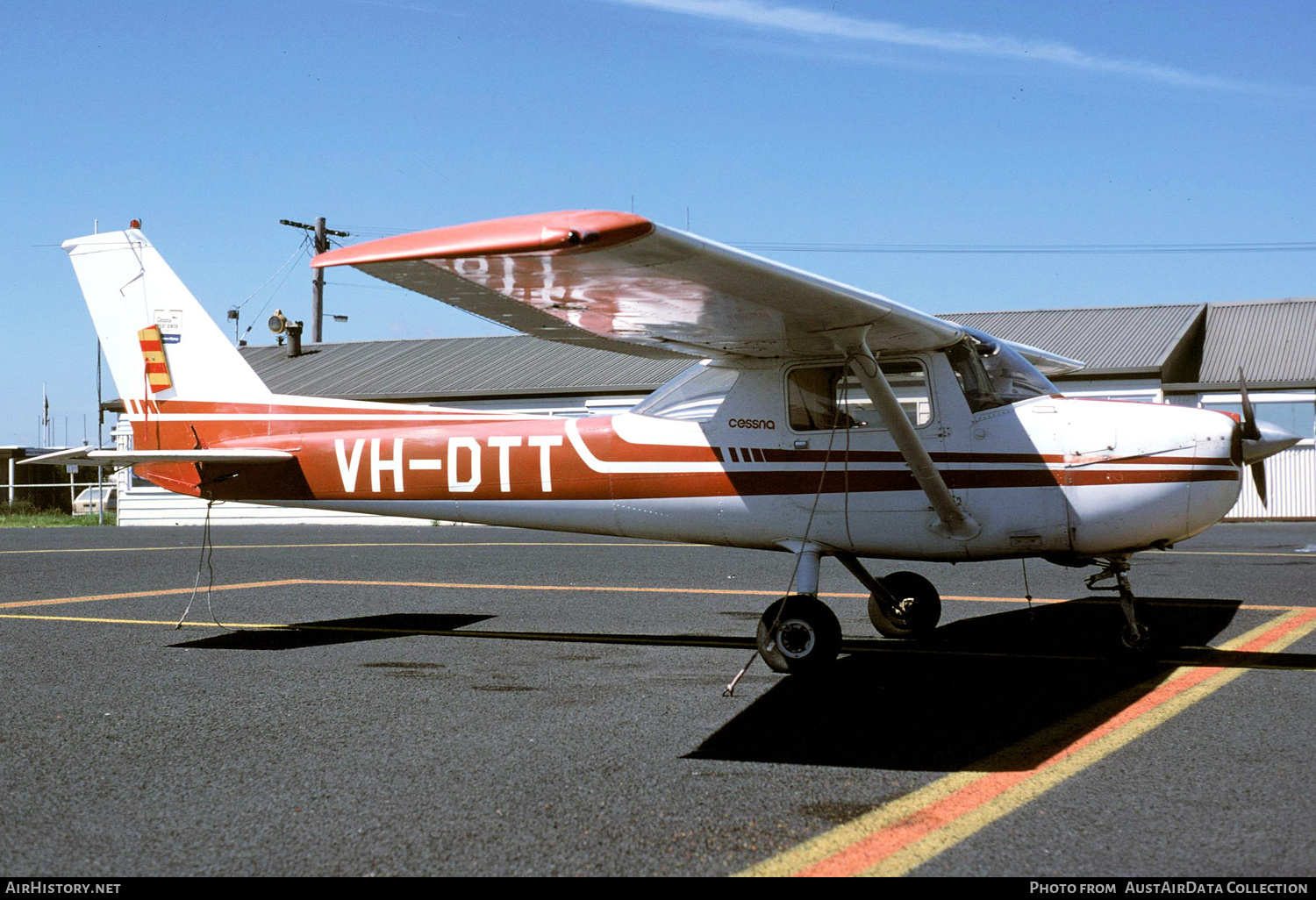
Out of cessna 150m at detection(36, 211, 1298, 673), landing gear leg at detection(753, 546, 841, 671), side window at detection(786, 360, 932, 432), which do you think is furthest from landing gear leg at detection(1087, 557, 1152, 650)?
landing gear leg at detection(753, 546, 841, 671)

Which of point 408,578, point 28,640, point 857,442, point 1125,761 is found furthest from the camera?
point 408,578

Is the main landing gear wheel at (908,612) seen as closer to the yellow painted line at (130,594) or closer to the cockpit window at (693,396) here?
the cockpit window at (693,396)

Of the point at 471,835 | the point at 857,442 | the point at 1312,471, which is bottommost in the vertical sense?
the point at 1312,471

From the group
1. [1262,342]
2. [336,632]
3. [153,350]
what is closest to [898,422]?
[336,632]

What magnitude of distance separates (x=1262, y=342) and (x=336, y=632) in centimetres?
2947

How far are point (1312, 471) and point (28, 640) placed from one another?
27.9 m

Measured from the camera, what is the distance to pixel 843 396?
7.57 metres

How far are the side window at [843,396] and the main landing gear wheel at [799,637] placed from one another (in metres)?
1.25

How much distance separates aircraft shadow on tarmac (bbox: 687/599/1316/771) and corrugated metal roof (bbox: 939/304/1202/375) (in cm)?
2066

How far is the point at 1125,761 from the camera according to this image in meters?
4.92

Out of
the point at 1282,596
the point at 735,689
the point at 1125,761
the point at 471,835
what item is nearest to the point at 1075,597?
the point at 1282,596

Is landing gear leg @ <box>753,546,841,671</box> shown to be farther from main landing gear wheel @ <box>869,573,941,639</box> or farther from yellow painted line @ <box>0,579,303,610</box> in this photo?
yellow painted line @ <box>0,579,303,610</box>
